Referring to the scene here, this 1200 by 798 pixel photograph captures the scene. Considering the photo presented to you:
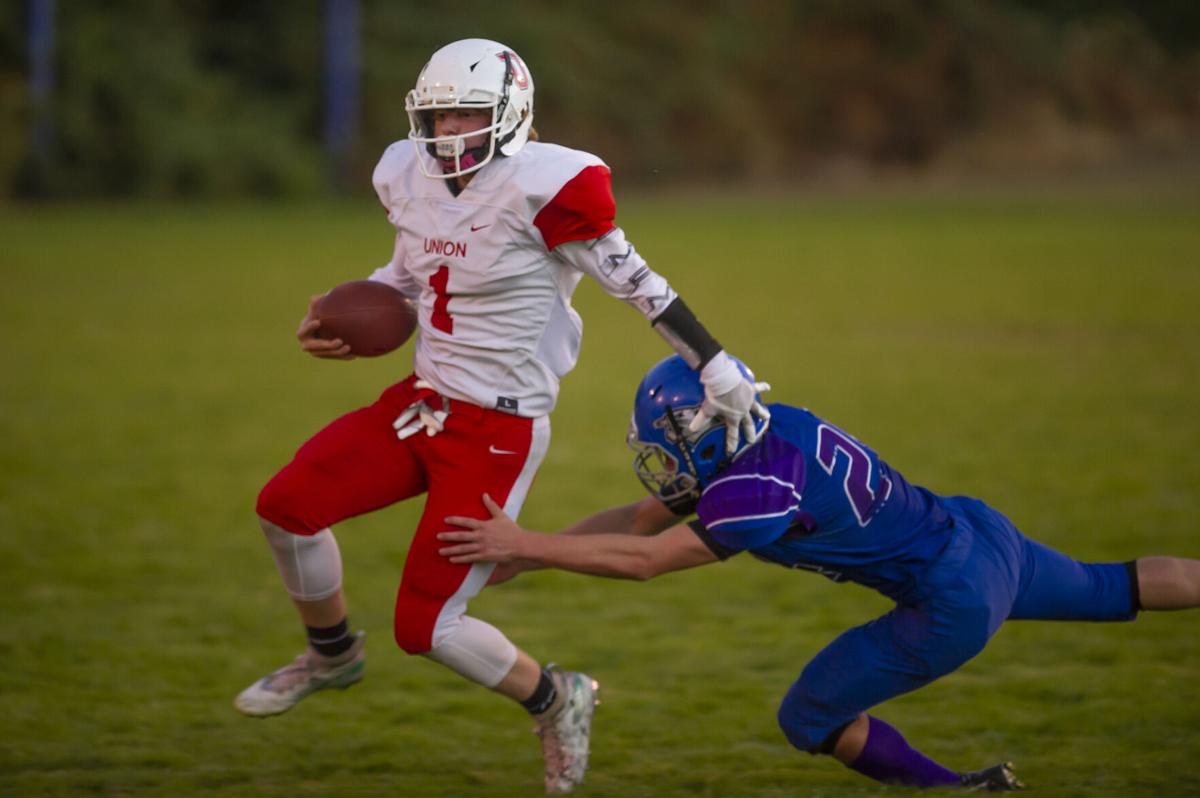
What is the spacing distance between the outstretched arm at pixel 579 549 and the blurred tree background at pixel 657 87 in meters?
18.5

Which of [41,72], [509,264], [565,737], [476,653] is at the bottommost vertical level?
[41,72]

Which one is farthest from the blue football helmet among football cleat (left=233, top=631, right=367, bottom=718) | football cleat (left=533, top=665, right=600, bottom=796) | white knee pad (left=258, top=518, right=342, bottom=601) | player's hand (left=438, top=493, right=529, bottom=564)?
football cleat (left=233, top=631, right=367, bottom=718)

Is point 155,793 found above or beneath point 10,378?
above

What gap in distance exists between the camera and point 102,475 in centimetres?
717

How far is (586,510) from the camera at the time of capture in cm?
660

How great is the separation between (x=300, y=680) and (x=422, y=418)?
2.81ft

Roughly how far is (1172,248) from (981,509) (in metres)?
13.5

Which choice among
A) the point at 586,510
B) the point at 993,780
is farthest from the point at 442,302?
the point at 586,510

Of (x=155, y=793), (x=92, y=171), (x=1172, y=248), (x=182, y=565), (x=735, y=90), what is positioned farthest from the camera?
(x=735, y=90)

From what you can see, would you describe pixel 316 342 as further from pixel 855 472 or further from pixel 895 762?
pixel 895 762

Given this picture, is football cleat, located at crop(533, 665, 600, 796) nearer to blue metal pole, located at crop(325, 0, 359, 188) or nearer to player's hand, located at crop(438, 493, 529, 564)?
player's hand, located at crop(438, 493, 529, 564)

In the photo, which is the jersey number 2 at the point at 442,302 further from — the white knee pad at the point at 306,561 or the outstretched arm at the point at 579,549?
the white knee pad at the point at 306,561

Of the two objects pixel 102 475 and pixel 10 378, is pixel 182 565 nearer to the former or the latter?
pixel 102 475

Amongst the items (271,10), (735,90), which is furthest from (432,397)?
(735,90)
